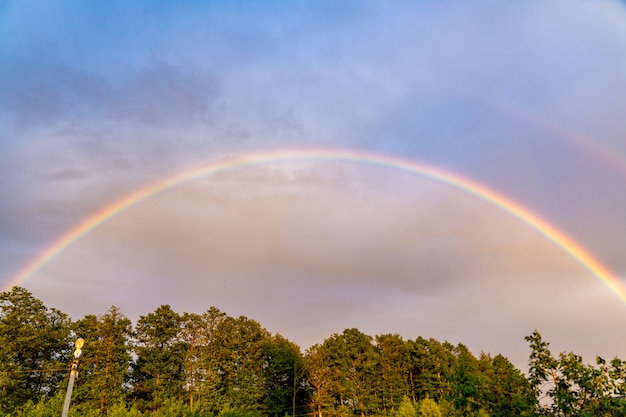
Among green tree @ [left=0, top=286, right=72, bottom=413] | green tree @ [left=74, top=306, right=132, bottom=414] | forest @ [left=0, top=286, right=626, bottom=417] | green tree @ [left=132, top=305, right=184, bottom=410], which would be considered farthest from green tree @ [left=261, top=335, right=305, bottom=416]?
green tree @ [left=0, top=286, right=72, bottom=413]

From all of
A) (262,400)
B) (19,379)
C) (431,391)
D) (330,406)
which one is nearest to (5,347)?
(19,379)

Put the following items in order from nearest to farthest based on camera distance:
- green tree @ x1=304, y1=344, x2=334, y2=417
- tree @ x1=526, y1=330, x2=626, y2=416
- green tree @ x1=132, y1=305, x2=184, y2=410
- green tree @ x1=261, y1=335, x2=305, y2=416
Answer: tree @ x1=526, y1=330, x2=626, y2=416 → green tree @ x1=132, y1=305, x2=184, y2=410 → green tree @ x1=304, y1=344, x2=334, y2=417 → green tree @ x1=261, y1=335, x2=305, y2=416

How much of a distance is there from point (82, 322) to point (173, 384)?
1775cm

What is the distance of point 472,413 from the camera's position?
39.7 ft

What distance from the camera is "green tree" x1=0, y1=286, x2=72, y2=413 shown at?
181 ft

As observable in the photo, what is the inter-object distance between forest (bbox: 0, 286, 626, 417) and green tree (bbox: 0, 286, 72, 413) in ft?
0.46

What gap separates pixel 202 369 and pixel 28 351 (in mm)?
26228

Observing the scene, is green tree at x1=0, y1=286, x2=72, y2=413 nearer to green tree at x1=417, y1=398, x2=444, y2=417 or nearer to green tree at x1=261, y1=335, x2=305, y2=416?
green tree at x1=261, y1=335, x2=305, y2=416

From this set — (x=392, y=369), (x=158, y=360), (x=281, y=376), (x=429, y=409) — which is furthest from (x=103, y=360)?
(x=392, y=369)

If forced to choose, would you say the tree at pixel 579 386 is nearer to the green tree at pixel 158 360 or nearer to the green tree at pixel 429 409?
the green tree at pixel 429 409

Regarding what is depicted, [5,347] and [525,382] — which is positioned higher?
[5,347]

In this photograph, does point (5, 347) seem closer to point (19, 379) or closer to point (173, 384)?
point (19, 379)

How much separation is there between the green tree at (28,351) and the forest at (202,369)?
0.46 ft

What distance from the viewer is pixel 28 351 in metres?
59.5
